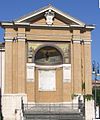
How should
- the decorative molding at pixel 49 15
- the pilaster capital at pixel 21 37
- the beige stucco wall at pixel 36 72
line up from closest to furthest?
the beige stucco wall at pixel 36 72, the pilaster capital at pixel 21 37, the decorative molding at pixel 49 15

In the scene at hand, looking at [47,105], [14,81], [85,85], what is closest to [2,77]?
[14,81]

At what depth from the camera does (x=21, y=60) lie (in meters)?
35.7

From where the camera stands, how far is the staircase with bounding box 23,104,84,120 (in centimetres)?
3209

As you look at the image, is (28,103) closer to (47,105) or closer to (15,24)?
(47,105)

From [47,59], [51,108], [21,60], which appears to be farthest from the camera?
[47,59]

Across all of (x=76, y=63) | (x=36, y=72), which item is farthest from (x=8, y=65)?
(x=76, y=63)

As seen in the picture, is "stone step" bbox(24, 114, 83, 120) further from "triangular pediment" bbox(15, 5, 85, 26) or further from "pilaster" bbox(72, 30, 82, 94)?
"triangular pediment" bbox(15, 5, 85, 26)

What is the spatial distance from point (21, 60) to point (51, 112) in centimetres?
540

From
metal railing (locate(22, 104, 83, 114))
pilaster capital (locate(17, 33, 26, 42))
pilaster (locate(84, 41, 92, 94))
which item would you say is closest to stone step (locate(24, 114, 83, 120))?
metal railing (locate(22, 104, 83, 114))

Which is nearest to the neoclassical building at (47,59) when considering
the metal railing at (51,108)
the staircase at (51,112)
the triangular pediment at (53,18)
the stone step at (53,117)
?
the triangular pediment at (53,18)

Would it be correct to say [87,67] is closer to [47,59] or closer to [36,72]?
[47,59]

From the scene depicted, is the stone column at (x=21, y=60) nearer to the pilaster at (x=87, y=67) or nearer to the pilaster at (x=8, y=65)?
the pilaster at (x=8, y=65)

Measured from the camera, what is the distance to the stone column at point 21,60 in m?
35.3

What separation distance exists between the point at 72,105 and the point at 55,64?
3993mm
